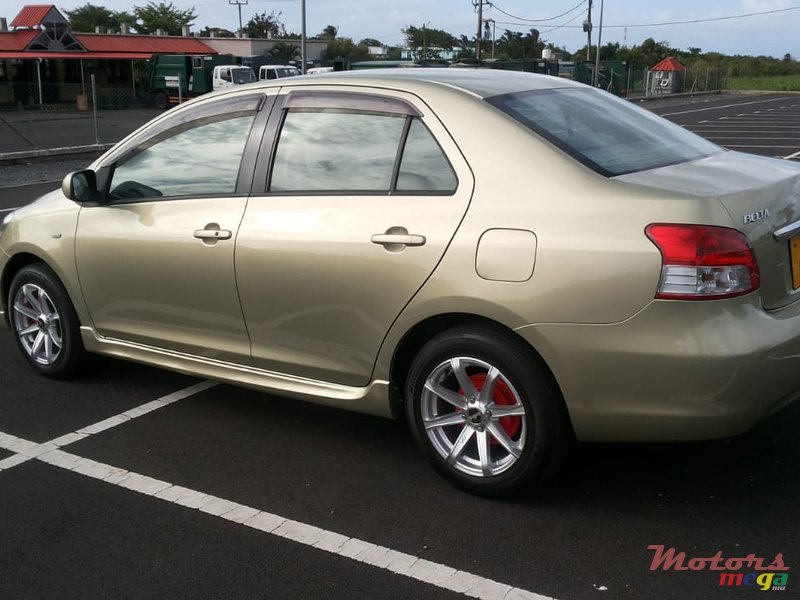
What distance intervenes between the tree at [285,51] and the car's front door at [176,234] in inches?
2565

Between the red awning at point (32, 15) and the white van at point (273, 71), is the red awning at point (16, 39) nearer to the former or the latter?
the red awning at point (32, 15)

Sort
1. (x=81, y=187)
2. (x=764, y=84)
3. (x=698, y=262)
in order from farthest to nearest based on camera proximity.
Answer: (x=764, y=84) → (x=81, y=187) → (x=698, y=262)

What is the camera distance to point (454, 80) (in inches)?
157

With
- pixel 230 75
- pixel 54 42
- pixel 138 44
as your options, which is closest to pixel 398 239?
pixel 230 75

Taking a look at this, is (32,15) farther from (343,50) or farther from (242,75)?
(343,50)

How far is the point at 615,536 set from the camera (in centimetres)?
335

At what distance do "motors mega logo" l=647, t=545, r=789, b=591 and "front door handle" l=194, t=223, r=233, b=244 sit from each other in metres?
2.32

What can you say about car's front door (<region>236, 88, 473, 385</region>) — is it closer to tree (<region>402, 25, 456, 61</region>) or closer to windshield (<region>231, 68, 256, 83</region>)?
windshield (<region>231, 68, 256, 83</region>)

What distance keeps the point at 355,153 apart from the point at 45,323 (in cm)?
238

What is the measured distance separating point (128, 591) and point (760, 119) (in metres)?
31.4

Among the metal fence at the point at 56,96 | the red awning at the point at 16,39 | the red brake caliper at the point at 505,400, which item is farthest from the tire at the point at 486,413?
the red awning at the point at 16,39

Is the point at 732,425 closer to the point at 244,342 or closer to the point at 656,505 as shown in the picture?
the point at 656,505

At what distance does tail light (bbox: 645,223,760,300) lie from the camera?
3.11 m

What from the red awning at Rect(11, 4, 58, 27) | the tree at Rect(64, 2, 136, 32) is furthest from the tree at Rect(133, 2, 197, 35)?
the red awning at Rect(11, 4, 58, 27)
